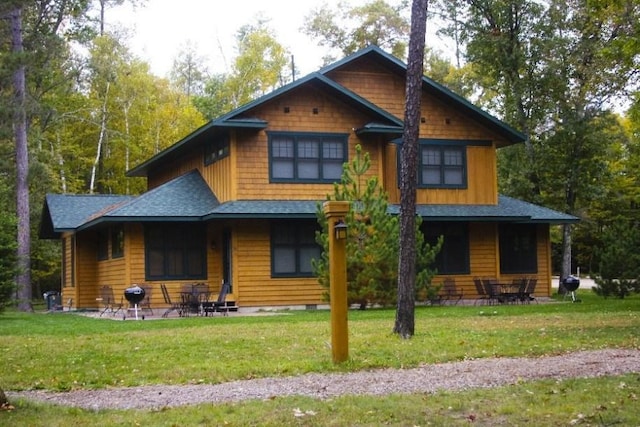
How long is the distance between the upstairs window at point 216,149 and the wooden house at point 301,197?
0.13 ft

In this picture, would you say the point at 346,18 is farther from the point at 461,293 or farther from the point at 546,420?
the point at 546,420

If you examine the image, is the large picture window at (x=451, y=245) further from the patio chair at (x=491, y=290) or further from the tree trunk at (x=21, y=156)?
the tree trunk at (x=21, y=156)

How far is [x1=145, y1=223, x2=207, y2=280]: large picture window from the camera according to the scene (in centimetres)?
2470

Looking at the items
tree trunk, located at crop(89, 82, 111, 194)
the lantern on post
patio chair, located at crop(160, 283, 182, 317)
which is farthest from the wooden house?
tree trunk, located at crop(89, 82, 111, 194)

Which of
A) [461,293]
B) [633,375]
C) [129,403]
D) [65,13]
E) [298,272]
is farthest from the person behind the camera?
[65,13]

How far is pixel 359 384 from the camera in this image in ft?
30.2

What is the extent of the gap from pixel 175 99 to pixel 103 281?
25.8 meters

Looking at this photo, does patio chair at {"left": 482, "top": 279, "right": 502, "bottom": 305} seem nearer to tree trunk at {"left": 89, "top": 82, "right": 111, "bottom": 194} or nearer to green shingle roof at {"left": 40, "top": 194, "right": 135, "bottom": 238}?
green shingle roof at {"left": 40, "top": 194, "right": 135, "bottom": 238}

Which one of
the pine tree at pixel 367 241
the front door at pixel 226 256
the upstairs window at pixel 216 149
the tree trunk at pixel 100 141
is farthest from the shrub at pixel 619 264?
the tree trunk at pixel 100 141

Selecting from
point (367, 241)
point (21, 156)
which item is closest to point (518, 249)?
point (367, 241)

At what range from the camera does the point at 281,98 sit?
25.0 meters

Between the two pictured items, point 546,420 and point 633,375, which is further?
point 633,375

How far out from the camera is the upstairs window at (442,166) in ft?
88.9

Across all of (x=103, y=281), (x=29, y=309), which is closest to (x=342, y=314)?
(x=103, y=281)
